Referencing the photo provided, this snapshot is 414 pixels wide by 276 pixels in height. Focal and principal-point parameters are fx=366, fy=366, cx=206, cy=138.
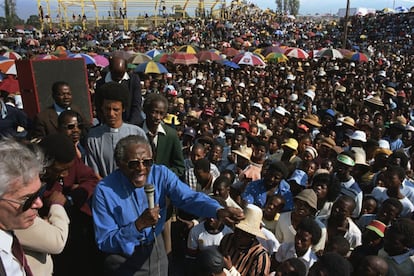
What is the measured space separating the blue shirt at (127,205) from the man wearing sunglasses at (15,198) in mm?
415

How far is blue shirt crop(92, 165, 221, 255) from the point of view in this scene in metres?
1.92

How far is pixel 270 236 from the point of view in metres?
3.22

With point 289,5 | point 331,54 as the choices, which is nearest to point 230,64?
point 331,54

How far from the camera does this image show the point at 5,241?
1494mm

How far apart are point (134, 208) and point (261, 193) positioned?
2183 millimetres

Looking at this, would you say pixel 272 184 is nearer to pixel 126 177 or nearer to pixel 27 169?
pixel 126 177

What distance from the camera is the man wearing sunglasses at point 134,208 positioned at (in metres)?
1.93

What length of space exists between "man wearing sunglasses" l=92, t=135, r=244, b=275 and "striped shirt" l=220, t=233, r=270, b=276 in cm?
84

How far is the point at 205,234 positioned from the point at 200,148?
58.1 inches

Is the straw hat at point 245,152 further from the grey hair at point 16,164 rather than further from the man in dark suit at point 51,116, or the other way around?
the grey hair at point 16,164

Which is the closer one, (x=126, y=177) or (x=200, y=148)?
(x=126, y=177)

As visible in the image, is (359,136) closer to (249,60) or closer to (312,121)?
(312,121)

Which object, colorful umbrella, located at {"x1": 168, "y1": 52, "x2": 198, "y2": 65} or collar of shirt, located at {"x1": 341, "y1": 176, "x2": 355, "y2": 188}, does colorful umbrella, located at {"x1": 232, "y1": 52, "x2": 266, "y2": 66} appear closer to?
colorful umbrella, located at {"x1": 168, "y1": 52, "x2": 198, "y2": 65}

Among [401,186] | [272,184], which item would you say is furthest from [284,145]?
[401,186]
